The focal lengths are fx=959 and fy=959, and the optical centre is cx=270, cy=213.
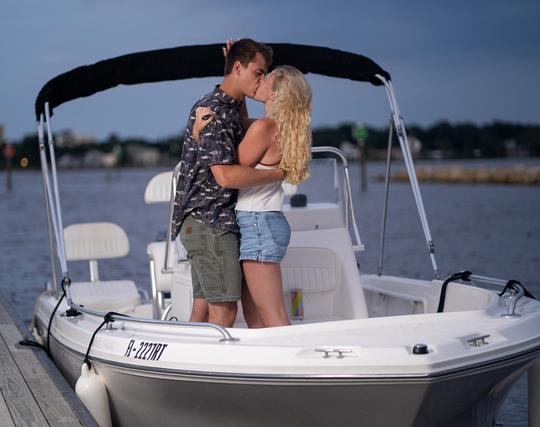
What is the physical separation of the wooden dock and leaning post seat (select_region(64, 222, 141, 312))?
768mm

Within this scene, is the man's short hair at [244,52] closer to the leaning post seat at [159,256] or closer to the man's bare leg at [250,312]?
the man's bare leg at [250,312]

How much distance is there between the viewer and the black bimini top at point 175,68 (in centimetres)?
673

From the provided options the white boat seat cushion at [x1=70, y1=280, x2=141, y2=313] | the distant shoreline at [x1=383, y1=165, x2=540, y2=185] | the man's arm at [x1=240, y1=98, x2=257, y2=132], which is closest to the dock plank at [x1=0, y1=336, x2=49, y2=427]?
the white boat seat cushion at [x1=70, y1=280, x2=141, y2=313]

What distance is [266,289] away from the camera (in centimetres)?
488

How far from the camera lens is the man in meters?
4.76

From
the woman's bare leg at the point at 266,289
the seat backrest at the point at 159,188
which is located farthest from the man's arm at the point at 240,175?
the seat backrest at the point at 159,188

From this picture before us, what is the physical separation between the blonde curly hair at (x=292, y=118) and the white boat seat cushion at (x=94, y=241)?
377 centimetres

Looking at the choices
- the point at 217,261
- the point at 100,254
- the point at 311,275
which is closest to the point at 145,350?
the point at 217,261

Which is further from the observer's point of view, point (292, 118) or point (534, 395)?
point (534, 395)

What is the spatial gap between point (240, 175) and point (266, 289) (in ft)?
2.03

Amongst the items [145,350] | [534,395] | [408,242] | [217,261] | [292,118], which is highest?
[292,118]

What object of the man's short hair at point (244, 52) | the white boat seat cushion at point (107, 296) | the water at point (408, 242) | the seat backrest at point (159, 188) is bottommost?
the water at point (408, 242)

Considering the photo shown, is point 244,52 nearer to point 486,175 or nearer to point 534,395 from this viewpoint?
point 534,395

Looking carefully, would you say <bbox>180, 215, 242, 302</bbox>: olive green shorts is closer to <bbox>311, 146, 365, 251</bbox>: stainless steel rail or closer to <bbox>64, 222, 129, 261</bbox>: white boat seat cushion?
<bbox>311, 146, 365, 251</bbox>: stainless steel rail
